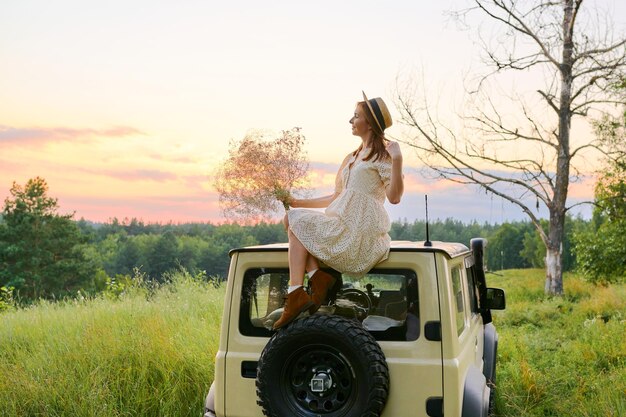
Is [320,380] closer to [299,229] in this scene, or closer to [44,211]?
[299,229]

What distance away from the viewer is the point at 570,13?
758 inches

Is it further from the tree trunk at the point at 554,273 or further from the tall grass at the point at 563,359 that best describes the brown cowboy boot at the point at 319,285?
the tree trunk at the point at 554,273

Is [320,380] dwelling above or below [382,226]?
below

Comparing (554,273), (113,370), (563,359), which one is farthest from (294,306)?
(554,273)

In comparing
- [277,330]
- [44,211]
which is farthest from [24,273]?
[277,330]

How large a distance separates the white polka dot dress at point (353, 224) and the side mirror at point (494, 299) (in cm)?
182

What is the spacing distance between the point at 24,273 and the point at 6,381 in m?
48.2

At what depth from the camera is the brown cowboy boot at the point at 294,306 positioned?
3658mm

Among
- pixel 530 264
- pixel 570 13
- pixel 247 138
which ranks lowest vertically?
pixel 530 264

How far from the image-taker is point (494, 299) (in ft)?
18.1

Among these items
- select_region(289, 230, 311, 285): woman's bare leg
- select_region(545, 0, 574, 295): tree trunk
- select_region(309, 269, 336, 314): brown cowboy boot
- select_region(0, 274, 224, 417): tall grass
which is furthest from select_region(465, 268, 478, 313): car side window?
select_region(545, 0, 574, 295): tree trunk

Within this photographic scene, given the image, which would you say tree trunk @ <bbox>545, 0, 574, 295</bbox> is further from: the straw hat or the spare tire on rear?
the spare tire on rear

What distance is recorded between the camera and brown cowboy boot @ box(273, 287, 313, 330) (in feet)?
12.0

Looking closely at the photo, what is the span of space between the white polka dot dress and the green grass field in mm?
2902
